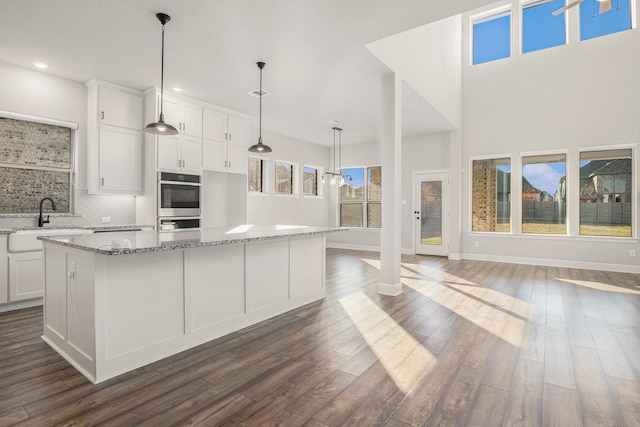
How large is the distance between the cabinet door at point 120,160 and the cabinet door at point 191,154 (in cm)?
61

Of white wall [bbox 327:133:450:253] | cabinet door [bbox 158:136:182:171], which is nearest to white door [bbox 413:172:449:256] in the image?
white wall [bbox 327:133:450:253]

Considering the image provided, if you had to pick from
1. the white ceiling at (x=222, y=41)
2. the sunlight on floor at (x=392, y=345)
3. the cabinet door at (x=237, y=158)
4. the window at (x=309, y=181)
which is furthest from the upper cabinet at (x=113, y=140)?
the window at (x=309, y=181)

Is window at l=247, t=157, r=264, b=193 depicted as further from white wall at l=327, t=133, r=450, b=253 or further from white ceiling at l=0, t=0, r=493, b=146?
white wall at l=327, t=133, r=450, b=253

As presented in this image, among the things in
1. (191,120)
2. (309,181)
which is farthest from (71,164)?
(309,181)

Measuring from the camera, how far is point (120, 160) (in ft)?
16.0

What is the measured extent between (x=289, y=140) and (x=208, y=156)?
10.5 ft

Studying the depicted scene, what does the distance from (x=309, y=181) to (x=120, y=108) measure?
5.24m

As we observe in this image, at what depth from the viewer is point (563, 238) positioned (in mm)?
6762

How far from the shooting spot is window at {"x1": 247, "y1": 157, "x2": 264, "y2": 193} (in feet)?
25.3

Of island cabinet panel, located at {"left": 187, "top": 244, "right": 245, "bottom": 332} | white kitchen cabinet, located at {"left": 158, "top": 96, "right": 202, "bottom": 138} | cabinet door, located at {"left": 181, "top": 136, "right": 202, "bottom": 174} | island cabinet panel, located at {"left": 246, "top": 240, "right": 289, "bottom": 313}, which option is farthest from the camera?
cabinet door, located at {"left": 181, "top": 136, "right": 202, "bottom": 174}

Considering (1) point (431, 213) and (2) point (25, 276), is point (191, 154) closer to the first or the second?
(2) point (25, 276)

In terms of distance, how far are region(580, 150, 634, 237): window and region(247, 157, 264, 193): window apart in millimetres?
6642

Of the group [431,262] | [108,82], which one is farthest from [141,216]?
[431,262]

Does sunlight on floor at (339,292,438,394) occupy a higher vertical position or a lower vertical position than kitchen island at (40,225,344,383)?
lower
